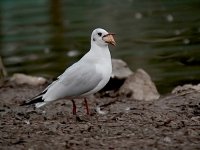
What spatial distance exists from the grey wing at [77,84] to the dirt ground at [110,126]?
0.26m

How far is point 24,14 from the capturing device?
84.7ft

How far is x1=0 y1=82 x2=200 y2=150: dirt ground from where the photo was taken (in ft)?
19.1

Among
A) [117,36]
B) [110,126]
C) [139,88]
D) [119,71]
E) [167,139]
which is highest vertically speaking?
[117,36]

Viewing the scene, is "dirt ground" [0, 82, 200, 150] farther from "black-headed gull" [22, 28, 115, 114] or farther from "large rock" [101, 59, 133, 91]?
"large rock" [101, 59, 133, 91]

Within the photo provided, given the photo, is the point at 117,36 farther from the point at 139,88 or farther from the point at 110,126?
the point at 110,126

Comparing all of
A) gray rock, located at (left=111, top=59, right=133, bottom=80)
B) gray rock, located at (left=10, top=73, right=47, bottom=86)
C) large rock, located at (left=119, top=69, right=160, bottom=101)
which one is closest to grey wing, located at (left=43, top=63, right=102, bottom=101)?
large rock, located at (left=119, top=69, right=160, bottom=101)

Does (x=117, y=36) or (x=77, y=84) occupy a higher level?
(x=117, y=36)

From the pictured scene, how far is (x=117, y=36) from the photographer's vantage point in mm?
16922

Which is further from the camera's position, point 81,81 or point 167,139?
point 81,81

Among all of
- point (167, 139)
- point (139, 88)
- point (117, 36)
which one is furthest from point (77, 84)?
point (117, 36)

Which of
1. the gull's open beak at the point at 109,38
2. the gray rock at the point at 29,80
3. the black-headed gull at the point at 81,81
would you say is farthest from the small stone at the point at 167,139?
the gray rock at the point at 29,80

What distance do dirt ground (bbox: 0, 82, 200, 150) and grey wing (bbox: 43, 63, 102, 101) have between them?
10.4 inches

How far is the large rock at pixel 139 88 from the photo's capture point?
951cm

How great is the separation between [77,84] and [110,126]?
62 cm
